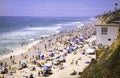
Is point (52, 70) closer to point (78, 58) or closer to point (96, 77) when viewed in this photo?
point (78, 58)

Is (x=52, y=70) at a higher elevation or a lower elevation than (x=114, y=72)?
lower

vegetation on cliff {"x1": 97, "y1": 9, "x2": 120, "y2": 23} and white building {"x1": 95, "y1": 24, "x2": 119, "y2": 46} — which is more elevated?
vegetation on cliff {"x1": 97, "y1": 9, "x2": 120, "y2": 23}

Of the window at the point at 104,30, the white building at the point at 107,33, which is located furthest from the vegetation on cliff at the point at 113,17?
the white building at the point at 107,33

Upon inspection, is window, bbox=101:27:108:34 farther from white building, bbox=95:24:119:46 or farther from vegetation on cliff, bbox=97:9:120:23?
vegetation on cliff, bbox=97:9:120:23

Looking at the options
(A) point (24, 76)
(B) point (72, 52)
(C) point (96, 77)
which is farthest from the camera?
(B) point (72, 52)

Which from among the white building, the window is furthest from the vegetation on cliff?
the white building

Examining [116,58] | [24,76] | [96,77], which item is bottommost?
[24,76]

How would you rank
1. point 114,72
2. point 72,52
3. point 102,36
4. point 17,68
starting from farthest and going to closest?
1. point 72,52
2. point 102,36
3. point 17,68
4. point 114,72

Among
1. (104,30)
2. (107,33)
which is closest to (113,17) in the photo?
(104,30)

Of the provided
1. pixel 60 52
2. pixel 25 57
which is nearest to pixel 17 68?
pixel 25 57
